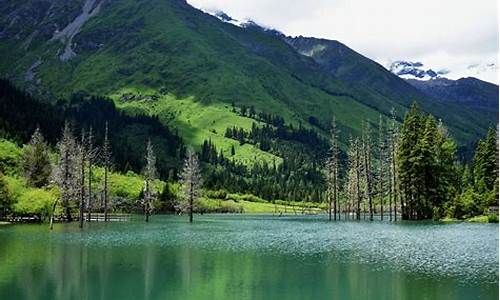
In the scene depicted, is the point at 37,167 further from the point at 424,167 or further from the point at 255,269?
the point at 255,269

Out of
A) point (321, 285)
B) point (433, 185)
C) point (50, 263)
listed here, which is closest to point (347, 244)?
point (321, 285)

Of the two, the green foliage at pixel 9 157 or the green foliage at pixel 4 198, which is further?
the green foliage at pixel 9 157

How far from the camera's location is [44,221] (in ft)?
385

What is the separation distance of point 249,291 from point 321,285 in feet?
16.6

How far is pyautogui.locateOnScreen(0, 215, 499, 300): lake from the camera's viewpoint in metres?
34.4

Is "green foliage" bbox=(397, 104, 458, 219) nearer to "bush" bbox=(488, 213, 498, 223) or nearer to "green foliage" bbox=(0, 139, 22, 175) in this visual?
"bush" bbox=(488, 213, 498, 223)

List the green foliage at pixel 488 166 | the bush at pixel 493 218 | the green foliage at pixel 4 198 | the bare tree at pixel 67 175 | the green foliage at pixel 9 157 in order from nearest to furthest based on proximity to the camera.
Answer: the bush at pixel 493 218 < the green foliage at pixel 488 166 < the green foliage at pixel 4 198 < the bare tree at pixel 67 175 < the green foliage at pixel 9 157

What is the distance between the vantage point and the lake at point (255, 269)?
1355 inches

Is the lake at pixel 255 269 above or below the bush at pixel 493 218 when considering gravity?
below

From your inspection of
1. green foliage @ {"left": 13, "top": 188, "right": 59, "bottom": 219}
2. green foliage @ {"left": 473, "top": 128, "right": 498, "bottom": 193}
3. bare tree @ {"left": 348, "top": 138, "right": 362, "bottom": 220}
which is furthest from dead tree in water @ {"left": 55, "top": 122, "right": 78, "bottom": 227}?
green foliage @ {"left": 473, "top": 128, "right": 498, "bottom": 193}

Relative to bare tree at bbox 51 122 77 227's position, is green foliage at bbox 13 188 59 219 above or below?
below

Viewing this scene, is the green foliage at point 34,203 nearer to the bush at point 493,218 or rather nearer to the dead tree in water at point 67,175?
the dead tree in water at point 67,175

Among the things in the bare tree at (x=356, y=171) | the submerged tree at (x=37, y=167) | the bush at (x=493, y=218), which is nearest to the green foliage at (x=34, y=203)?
the submerged tree at (x=37, y=167)

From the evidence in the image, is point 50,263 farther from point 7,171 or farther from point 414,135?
point 7,171
